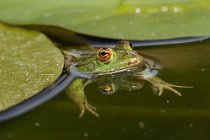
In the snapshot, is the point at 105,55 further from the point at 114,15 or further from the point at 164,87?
the point at 164,87

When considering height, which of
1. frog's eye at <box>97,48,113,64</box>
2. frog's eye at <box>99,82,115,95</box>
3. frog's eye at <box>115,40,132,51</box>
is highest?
frog's eye at <box>115,40,132,51</box>

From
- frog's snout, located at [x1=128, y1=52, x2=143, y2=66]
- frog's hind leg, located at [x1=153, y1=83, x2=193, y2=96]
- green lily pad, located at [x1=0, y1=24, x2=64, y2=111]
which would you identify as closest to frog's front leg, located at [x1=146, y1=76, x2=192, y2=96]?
frog's hind leg, located at [x1=153, y1=83, x2=193, y2=96]

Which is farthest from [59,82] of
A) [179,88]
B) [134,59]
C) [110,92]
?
[179,88]

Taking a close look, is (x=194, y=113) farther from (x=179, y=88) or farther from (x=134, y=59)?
(x=134, y=59)

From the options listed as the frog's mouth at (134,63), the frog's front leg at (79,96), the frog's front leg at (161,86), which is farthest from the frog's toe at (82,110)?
the frog's mouth at (134,63)

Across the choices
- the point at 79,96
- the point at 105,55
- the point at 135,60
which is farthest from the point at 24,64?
the point at 135,60

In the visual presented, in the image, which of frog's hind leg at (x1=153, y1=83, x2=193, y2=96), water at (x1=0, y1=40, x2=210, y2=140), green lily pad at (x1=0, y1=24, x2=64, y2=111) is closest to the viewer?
water at (x1=0, y1=40, x2=210, y2=140)

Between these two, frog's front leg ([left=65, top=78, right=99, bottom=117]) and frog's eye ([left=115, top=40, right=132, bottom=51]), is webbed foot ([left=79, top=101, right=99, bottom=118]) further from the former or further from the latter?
frog's eye ([left=115, top=40, right=132, bottom=51])

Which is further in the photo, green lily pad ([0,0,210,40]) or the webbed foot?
green lily pad ([0,0,210,40])
